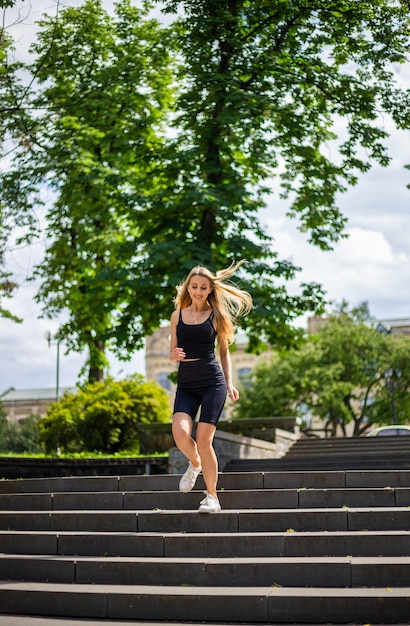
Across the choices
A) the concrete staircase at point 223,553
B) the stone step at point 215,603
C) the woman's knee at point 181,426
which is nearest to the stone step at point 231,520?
the concrete staircase at point 223,553

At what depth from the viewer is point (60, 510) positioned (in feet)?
32.7

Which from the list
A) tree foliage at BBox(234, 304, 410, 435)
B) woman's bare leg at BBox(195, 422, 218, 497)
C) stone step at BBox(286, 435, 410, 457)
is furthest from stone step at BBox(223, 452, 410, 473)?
tree foliage at BBox(234, 304, 410, 435)

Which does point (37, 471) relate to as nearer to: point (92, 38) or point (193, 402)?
point (193, 402)

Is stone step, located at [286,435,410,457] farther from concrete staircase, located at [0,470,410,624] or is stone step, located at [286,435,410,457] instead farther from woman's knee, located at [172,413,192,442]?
woman's knee, located at [172,413,192,442]

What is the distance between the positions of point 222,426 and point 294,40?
8576 mm

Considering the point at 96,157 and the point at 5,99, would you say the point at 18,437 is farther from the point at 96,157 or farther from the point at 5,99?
the point at 5,99

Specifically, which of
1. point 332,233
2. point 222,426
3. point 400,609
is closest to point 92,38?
point 332,233

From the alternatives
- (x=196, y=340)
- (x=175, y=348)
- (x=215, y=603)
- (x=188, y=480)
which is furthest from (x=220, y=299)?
(x=215, y=603)

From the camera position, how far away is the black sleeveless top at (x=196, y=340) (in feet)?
27.7

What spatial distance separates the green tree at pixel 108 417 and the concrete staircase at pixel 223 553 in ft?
34.6

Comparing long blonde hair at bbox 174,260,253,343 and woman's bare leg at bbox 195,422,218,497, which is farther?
long blonde hair at bbox 174,260,253,343

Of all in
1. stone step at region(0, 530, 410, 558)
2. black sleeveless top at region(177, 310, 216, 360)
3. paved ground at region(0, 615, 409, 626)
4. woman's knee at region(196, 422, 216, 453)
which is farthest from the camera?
black sleeveless top at region(177, 310, 216, 360)

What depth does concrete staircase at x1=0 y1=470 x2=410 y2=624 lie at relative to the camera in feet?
22.7

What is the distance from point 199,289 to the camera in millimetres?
8484
